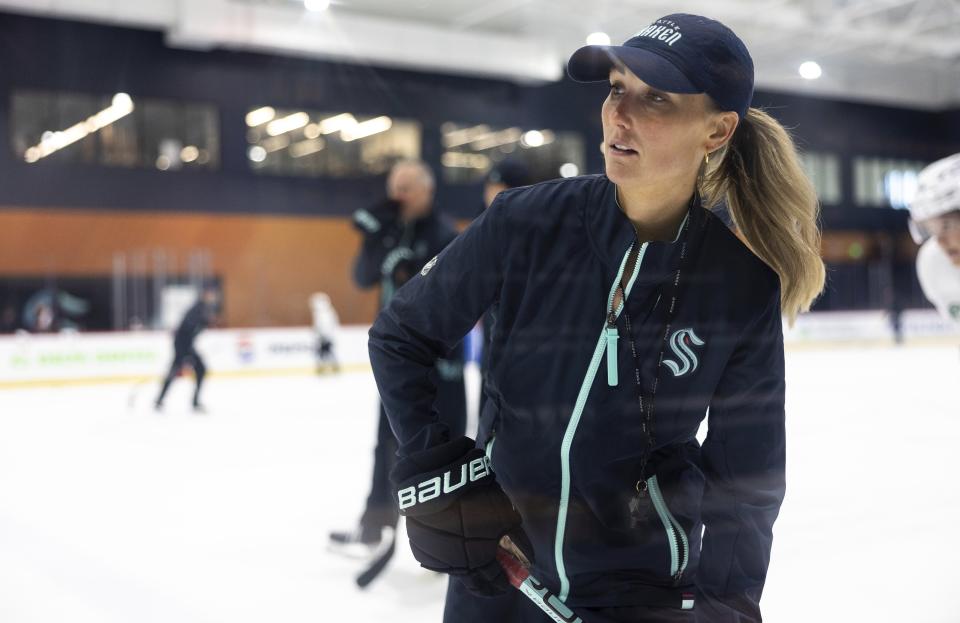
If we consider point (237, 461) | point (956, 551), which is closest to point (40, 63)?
point (237, 461)

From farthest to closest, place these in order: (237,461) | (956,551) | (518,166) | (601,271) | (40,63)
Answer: (40,63), (237,461), (518,166), (956,551), (601,271)

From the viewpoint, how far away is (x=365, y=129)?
16609 mm

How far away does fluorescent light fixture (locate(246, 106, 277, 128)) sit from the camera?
1596 centimetres

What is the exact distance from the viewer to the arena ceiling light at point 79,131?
14375mm

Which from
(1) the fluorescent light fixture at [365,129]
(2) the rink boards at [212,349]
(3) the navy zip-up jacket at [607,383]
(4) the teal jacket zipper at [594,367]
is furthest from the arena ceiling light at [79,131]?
(4) the teal jacket zipper at [594,367]

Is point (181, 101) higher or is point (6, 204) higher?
point (181, 101)

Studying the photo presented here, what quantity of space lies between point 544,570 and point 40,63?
1494 cm

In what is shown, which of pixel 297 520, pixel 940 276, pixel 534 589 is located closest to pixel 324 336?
pixel 297 520

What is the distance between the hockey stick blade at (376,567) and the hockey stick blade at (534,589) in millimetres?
2031

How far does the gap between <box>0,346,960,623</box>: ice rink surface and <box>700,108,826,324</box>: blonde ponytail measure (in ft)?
5.57

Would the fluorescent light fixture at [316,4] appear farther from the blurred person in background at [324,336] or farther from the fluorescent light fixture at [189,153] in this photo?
the fluorescent light fixture at [189,153]

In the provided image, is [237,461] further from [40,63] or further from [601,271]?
[40,63]

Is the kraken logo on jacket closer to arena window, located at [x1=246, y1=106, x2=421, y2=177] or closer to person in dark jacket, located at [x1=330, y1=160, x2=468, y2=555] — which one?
person in dark jacket, located at [x1=330, y1=160, x2=468, y2=555]

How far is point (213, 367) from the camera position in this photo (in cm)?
1178
